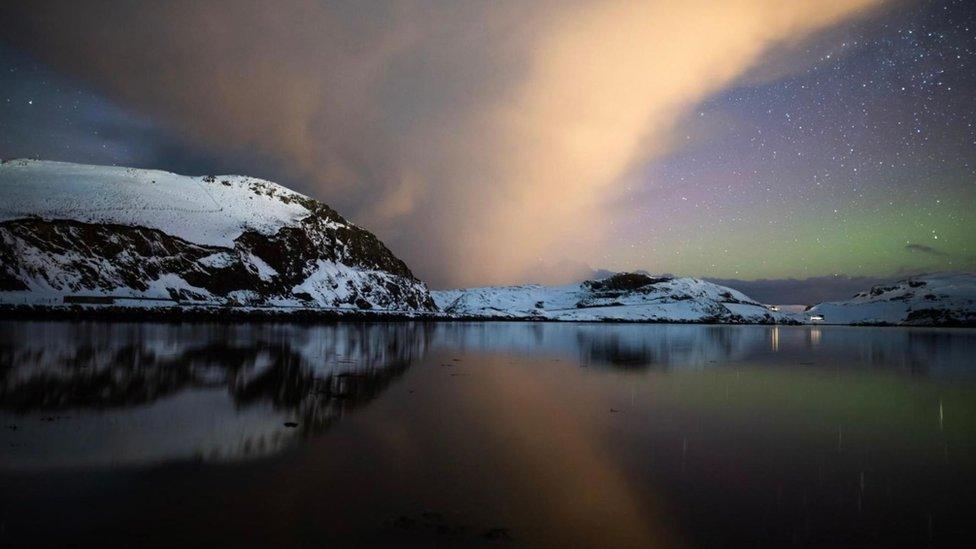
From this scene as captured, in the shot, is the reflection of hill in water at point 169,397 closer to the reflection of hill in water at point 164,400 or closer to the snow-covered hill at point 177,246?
the reflection of hill in water at point 164,400

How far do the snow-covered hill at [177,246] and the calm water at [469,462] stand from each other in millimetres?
89381

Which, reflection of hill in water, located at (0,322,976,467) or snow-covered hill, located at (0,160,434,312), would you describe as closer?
reflection of hill in water, located at (0,322,976,467)

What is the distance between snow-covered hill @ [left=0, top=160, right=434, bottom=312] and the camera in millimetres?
93500

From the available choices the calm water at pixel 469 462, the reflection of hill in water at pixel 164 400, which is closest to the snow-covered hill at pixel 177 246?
the reflection of hill in water at pixel 164 400

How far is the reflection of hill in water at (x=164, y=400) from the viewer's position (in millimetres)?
10164

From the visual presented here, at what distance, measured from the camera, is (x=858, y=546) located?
648 cm

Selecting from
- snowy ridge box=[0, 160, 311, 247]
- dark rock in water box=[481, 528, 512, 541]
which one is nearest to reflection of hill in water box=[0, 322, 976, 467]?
dark rock in water box=[481, 528, 512, 541]

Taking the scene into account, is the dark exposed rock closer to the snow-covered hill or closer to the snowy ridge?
the snow-covered hill

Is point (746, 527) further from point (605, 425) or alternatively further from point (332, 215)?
point (332, 215)

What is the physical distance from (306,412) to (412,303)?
16037 cm

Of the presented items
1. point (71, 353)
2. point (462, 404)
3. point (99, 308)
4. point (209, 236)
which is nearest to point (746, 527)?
point (462, 404)

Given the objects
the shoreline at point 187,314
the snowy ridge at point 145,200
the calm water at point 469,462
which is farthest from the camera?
the snowy ridge at point 145,200

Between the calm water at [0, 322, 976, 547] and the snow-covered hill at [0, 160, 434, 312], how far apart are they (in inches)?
3519

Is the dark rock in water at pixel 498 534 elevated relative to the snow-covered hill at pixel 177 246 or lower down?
lower down
